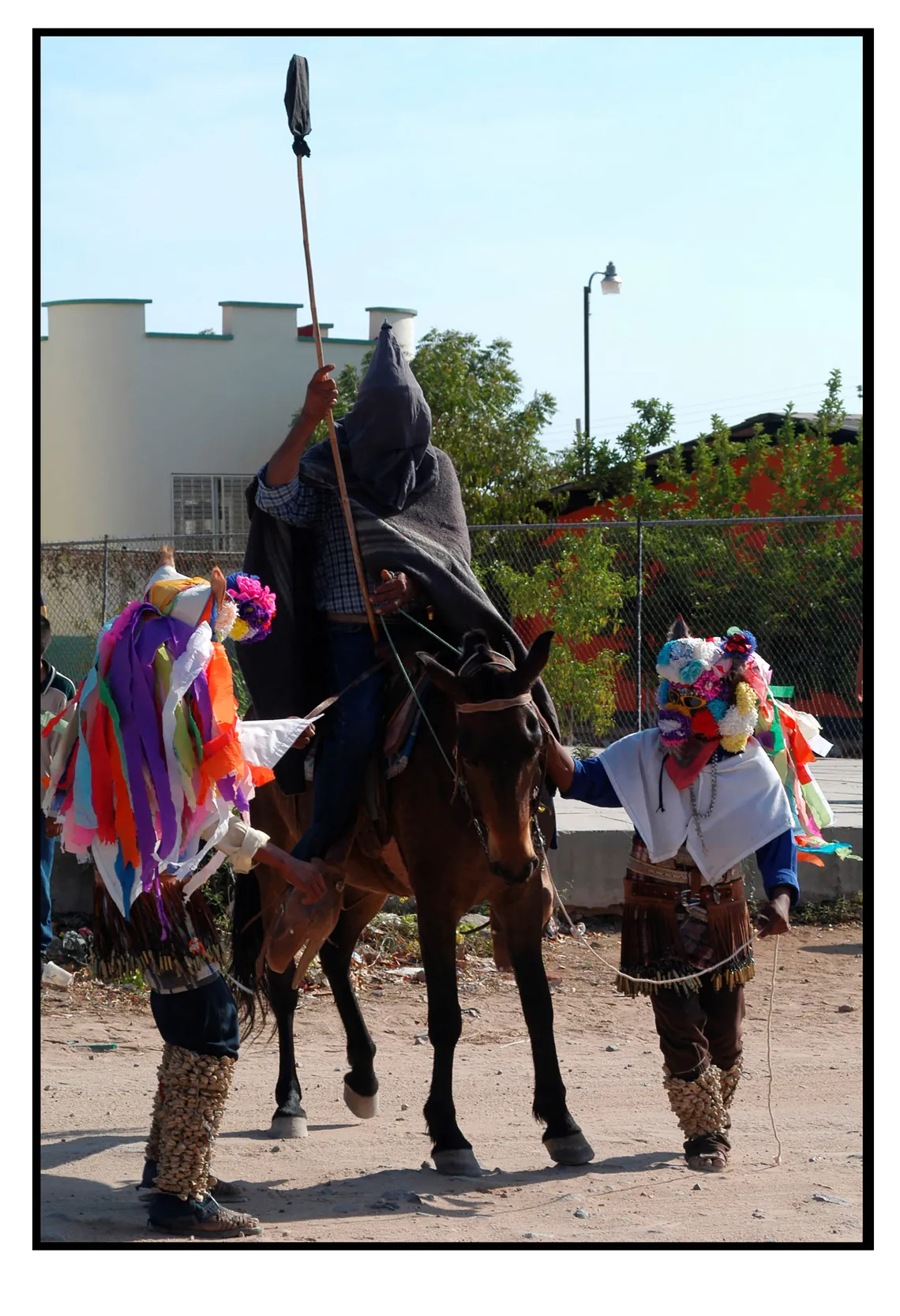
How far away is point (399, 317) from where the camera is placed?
24328 mm

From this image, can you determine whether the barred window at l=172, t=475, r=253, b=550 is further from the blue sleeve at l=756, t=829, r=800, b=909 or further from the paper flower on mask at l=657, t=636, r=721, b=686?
the blue sleeve at l=756, t=829, r=800, b=909

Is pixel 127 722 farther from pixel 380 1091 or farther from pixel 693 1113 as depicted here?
pixel 380 1091

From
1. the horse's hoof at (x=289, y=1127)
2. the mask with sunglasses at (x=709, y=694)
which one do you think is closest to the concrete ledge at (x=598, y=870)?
the horse's hoof at (x=289, y=1127)

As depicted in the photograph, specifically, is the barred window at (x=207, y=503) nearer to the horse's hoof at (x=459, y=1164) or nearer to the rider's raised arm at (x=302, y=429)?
the rider's raised arm at (x=302, y=429)

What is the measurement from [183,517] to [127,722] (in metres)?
19.8

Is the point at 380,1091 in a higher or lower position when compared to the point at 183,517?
lower

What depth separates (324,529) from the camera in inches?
232

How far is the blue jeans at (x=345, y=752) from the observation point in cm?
533

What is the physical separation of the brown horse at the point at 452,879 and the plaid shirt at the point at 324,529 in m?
0.63

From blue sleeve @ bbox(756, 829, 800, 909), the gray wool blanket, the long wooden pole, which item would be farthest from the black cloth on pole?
blue sleeve @ bbox(756, 829, 800, 909)

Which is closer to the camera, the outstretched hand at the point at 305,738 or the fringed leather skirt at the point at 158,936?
the fringed leather skirt at the point at 158,936

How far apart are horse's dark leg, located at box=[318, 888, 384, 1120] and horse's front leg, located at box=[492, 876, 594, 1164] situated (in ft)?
3.10

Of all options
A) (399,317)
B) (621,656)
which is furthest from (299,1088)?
(399,317)

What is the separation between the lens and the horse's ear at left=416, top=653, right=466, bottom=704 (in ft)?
16.1
